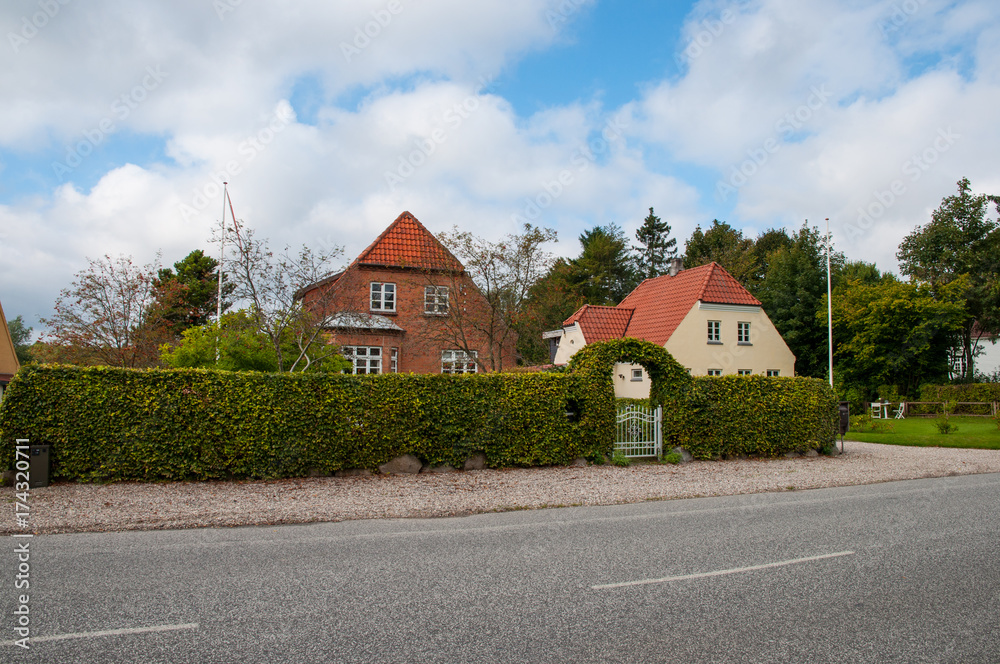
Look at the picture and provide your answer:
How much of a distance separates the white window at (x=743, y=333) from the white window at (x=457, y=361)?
16.1 m

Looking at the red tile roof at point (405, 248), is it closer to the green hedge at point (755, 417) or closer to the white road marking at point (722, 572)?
the green hedge at point (755, 417)

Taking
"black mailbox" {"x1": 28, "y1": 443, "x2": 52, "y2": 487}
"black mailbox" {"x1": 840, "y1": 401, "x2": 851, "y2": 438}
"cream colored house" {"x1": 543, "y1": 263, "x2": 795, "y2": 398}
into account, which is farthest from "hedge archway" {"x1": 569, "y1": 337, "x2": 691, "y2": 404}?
"cream colored house" {"x1": 543, "y1": 263, "x2": 795, "y2": 398}

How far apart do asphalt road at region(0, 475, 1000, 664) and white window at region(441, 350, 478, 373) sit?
63.0ft

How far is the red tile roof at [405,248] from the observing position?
99.2ft

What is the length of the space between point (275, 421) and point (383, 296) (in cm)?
1916

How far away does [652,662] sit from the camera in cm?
405

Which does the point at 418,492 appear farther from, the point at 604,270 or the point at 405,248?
the point at 604,270

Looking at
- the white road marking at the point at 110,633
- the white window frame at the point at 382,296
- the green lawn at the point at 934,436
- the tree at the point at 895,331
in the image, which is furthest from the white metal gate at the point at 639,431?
the tree at the point at 895,331

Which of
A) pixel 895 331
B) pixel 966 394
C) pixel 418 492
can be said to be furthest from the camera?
pixel 895 331

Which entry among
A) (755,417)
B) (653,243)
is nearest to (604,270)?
(653,243)

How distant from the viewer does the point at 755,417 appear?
17.1m

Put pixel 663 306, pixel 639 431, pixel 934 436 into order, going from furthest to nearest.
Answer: pixel 663 306, pixel 934 436, pixel 639 431

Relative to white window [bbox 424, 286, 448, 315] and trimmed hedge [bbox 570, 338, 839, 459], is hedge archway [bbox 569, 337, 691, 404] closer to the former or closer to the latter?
trimmed hedge [bbox 570, 338, 839, 459]

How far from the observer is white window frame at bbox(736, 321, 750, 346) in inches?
1425
